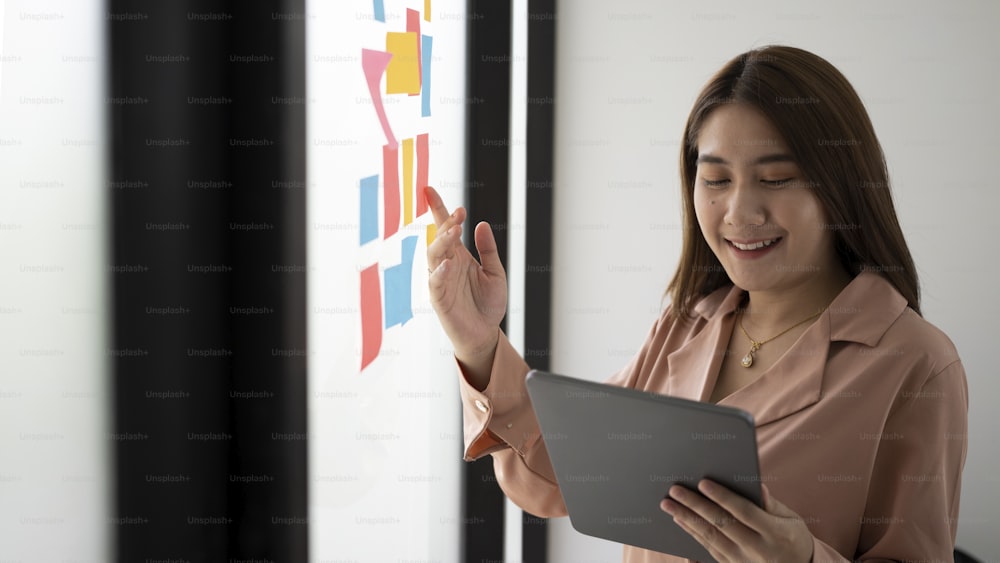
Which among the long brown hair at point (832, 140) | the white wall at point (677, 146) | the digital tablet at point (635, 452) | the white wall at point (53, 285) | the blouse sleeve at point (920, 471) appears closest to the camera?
the white wall at point (53, 285)

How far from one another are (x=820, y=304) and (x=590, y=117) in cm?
147

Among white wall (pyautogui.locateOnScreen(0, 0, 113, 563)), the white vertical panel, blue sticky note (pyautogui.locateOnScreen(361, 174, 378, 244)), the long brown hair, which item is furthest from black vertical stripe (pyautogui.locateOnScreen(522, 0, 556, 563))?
white wall (pyautogui.locateOnScreen(0, 0, 113, 563))

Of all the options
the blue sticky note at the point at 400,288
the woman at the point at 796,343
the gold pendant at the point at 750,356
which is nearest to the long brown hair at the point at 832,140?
the woman at the point at 796,343

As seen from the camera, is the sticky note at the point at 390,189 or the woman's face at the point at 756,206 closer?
the woman's face at the point at 756,206

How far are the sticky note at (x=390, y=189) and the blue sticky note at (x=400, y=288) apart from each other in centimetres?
8

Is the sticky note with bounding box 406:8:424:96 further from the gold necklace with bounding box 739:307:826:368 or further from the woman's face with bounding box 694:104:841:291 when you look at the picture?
the gold necklace with bounding box 739:307:826:368

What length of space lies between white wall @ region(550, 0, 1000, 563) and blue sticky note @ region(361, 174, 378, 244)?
1220 mm

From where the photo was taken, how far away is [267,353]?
1.22 metres

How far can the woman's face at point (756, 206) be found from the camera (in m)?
1.26

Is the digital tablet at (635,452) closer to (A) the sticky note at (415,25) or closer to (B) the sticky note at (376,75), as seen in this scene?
(B) the sticky note at (376,75)

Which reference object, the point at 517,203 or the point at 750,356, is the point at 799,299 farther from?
the point at 517,203

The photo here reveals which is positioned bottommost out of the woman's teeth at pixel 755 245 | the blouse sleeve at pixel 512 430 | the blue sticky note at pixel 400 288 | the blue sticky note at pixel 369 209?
the blouse sleeve at pixel 512 430

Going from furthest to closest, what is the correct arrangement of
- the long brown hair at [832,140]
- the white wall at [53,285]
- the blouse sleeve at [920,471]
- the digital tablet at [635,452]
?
the long brown hair at [832,140], the blouse sleeve at [920,471], the digital tablet at [635,452], the white wall at [53,285]

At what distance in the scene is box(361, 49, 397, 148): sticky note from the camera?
1567 mm
